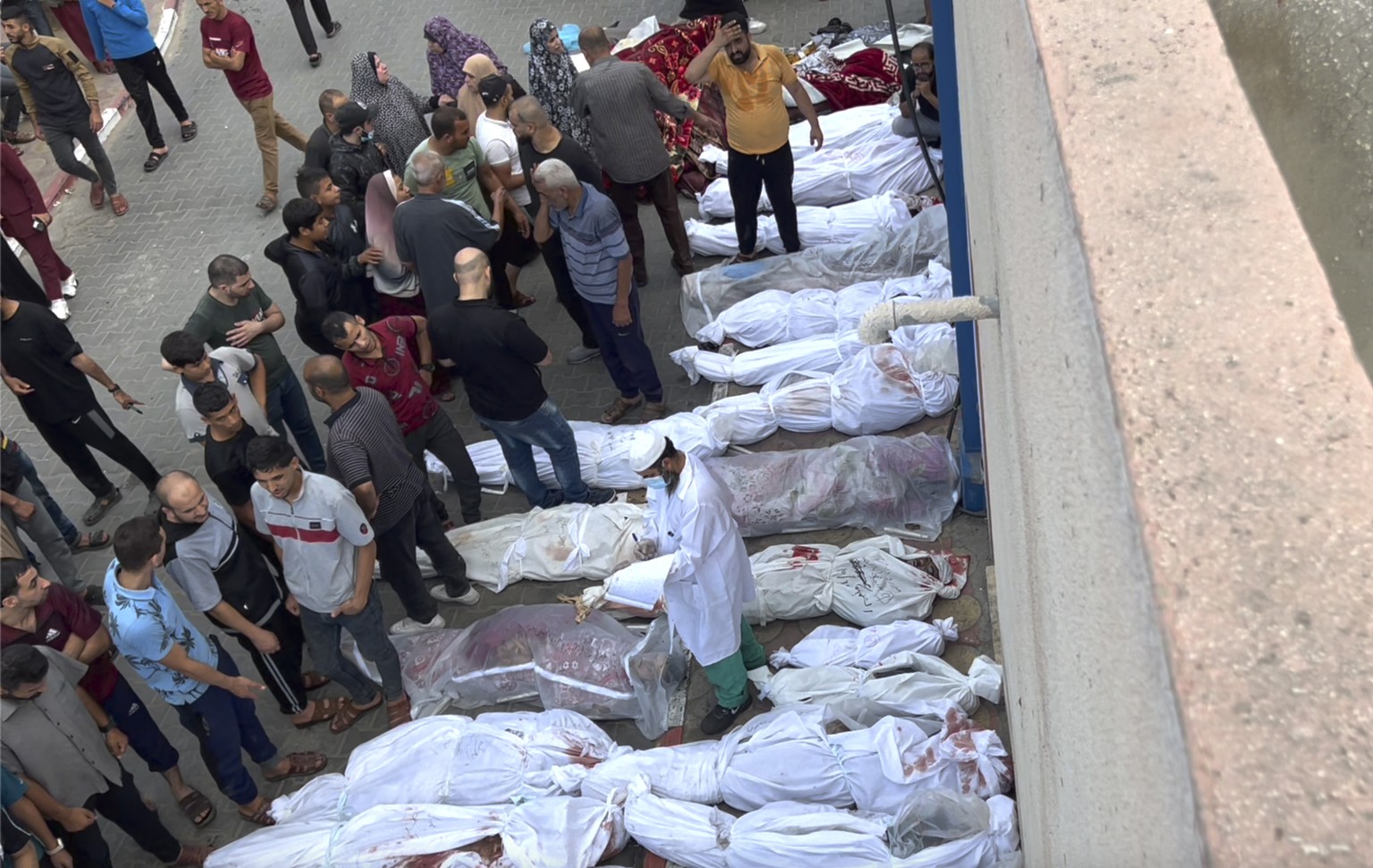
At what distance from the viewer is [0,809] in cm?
378

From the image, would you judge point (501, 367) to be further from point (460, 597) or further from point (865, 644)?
point (865, 644)

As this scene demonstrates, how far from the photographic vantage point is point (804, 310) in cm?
681

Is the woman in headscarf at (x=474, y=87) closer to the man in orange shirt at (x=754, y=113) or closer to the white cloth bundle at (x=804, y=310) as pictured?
the man in orange shirt at (x=754, y=113)

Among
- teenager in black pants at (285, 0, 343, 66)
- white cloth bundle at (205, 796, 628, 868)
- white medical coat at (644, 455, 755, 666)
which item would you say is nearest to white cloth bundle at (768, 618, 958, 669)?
white medical coat at (644, 455, 755, 666)

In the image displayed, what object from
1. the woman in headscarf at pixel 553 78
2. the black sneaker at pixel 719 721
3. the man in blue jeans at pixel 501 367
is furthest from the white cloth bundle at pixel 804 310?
the black sneaker at pixel 719 721

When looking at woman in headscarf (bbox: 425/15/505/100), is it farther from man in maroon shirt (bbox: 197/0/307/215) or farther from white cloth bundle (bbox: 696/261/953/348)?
white cloth bundle (bbox: 696/261/953/348)

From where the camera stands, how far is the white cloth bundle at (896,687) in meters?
4.52

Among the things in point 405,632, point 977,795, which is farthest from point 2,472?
point 977,795

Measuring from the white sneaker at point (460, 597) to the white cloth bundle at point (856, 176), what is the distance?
3570mm

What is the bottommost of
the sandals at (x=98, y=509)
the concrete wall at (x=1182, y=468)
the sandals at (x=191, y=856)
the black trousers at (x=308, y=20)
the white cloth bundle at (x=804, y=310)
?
the sandals at (x=191, y=856)

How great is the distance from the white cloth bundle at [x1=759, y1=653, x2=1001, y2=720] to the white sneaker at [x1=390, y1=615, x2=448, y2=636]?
179 centimetres

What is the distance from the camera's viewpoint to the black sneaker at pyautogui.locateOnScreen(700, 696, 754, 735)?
4.83m

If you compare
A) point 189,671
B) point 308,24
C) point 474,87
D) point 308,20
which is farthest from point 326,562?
point 308,20

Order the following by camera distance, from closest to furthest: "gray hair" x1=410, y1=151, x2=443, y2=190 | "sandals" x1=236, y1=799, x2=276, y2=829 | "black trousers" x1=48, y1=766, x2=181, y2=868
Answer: "black trousers" x1=48, y1=766, x2=181, y2=868 → "sandals" x1=236, y1=799, x2=276, y2=829 → "gray hair" x1=410, y1=151, x2=443, y2=190
